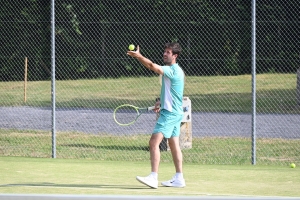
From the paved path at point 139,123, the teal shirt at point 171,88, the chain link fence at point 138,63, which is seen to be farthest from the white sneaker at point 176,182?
the chain link fence at point 138,63

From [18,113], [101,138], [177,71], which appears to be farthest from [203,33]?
[177,71]

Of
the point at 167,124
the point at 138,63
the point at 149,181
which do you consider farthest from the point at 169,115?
the point at 138,63

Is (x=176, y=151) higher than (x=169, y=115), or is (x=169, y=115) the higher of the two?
(x=169, y=115)

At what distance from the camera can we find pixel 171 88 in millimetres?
9164

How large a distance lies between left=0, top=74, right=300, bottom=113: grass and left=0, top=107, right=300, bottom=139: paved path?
1.44m

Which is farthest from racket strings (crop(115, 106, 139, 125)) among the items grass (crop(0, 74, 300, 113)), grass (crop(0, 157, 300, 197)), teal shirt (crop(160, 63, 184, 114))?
teal shirt (crop(160, 63, 184, 114))

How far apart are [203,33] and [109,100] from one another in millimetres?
3906

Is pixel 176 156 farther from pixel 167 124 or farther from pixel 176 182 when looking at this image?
pixel 167 124

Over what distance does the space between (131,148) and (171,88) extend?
5.34 metres

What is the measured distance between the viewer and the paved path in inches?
679

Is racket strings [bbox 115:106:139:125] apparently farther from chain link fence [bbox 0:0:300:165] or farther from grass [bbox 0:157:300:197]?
grass [bbox 0:157:300:197]

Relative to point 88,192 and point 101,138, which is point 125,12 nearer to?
point 101,138

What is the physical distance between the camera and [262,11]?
2497 cm

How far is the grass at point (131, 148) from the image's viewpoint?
1309 cm
